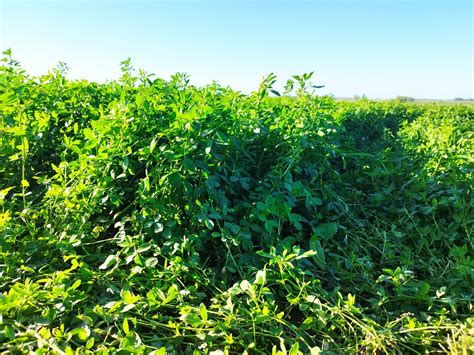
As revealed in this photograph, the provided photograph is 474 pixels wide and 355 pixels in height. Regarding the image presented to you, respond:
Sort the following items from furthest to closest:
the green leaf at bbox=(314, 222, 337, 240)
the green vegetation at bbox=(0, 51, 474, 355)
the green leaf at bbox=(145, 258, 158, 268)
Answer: the green leaf at bbox=(314, 222, 337, 240)
the green leaf at bbox=(145, 258, 158, 268)
the green vegetation at bbox=(0, 51, 474, 355)

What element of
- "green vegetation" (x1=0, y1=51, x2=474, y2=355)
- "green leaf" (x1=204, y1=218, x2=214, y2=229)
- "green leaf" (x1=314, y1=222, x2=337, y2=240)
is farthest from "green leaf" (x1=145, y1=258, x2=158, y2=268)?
"green leaf" (x1=314, y1=222, x2=337, y2=240)

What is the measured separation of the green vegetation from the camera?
1593 mm

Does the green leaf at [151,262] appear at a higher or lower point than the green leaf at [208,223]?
lower

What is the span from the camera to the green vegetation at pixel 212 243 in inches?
62.7

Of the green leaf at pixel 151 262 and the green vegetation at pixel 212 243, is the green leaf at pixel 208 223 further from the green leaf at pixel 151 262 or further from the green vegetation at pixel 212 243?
the green leaf at pixel 151 262

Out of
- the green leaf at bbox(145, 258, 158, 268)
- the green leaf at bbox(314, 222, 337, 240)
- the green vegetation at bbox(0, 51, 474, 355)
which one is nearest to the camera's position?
the green vegetation at bbox(0, 51, 474, 355)

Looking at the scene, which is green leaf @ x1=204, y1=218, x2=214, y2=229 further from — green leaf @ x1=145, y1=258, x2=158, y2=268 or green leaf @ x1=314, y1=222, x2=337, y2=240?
green leaf @ x1=314, y1=222, x2=337, y2=240

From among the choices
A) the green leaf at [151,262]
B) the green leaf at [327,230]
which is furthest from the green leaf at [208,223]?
the green leaf at [327,230]

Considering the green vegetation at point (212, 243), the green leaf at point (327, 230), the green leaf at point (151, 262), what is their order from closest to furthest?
the green vegetation at point (212, 243) < the green leaf at point (151, 262) < the green leaf at point (327, 230)

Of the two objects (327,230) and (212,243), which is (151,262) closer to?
(212,243)

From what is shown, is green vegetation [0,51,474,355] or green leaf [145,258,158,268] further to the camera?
green leaf [145,258,158,268]

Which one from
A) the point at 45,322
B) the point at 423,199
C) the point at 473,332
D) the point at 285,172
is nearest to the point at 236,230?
the point at 285,172

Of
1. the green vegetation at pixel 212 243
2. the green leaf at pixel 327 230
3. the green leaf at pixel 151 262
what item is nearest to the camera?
the green vegetation at pixel 212 243

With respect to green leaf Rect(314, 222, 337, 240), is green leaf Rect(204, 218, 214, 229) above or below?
above
